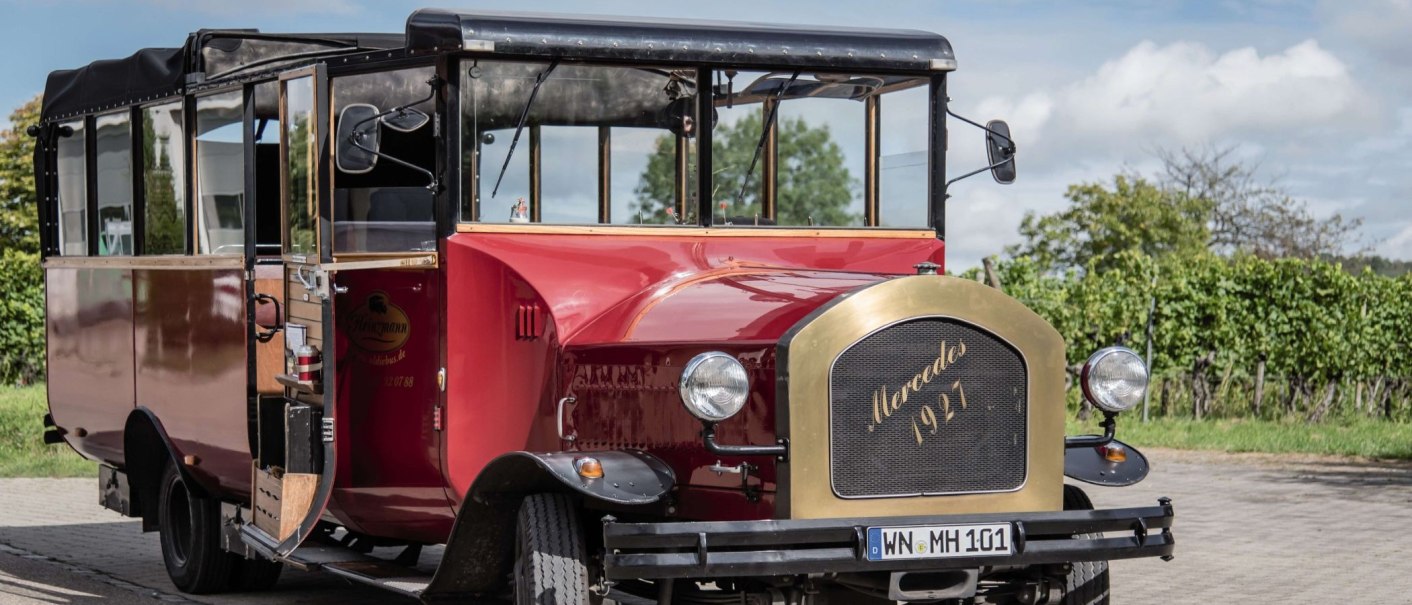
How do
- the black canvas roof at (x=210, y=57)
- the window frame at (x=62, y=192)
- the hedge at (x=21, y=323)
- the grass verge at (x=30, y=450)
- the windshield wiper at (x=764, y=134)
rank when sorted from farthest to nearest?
the hedge at (x=21, y=323) < the grass verge at (x=30, y=450) < the window frame at (x=62, y=192) < the black canvas roof at (x=210, y=57) < the windshield wiper at (x=764, y=134)

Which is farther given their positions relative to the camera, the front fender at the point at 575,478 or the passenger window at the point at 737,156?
the passenger window at the point at 737,156

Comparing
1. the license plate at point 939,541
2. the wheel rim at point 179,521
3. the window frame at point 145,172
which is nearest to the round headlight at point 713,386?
the license plate at point 939,541

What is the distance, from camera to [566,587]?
5863 millimetres

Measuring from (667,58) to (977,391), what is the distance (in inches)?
73.6

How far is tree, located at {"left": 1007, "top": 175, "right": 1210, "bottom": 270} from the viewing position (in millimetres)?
42594

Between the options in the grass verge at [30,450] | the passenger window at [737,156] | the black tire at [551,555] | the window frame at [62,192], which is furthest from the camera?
the grass verge at [30,450]

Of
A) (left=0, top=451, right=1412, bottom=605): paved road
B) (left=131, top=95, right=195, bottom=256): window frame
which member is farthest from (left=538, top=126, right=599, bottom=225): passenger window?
(left=0, top=451, right=1412, bottom=605): paved road

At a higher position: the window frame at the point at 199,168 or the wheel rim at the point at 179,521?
the window frame at the point at 199,168

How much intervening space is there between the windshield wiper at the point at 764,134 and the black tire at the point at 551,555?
1.64 m

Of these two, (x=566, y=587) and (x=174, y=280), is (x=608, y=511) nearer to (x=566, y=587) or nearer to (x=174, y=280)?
(x=566, y=587)

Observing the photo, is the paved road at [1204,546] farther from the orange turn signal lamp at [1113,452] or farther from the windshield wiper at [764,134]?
the windshield wiper at [764,134]

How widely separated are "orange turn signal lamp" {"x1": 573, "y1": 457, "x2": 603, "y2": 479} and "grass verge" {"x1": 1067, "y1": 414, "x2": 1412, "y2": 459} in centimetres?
1224

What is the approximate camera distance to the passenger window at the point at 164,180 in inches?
356

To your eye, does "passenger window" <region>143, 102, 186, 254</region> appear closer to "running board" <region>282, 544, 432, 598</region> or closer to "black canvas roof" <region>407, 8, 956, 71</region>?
"running board" <region>282, 544, 432, 598</region>
